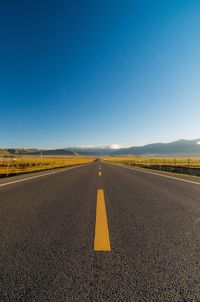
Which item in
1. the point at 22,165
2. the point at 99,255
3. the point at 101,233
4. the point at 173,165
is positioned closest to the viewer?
the point at 99,255

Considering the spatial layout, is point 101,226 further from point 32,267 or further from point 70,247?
point 32,267

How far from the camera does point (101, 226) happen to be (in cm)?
302

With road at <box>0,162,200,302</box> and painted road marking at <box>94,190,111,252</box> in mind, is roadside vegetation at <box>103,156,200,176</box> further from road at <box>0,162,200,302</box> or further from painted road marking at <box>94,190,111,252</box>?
road at <box>0,162,200,302</box>

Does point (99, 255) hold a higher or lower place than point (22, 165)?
higher

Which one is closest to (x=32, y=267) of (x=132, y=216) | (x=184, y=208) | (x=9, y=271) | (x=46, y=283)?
(x=9, y=271)

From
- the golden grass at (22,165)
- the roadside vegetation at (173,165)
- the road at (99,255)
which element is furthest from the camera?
the golden grass at (22,165)

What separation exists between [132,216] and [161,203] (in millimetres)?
1396

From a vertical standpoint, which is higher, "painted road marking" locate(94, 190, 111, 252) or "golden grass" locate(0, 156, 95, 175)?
"painted road marking" locate(94, 190, 111, 252)

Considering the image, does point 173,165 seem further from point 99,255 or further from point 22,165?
point 99,255

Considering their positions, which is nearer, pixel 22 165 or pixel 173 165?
pixel 173 165

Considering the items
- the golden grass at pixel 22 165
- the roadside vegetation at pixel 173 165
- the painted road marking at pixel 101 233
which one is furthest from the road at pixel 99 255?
the golden grass at pixel 22 165

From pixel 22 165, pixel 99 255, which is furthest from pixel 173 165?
pixel 99 255

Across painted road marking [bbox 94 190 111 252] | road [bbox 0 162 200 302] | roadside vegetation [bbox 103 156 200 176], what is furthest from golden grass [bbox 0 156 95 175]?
roadside vegetation [bbox 103 156 200 176]

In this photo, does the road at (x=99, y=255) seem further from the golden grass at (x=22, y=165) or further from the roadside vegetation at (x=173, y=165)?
the golden grass at (x=22, y=165)
